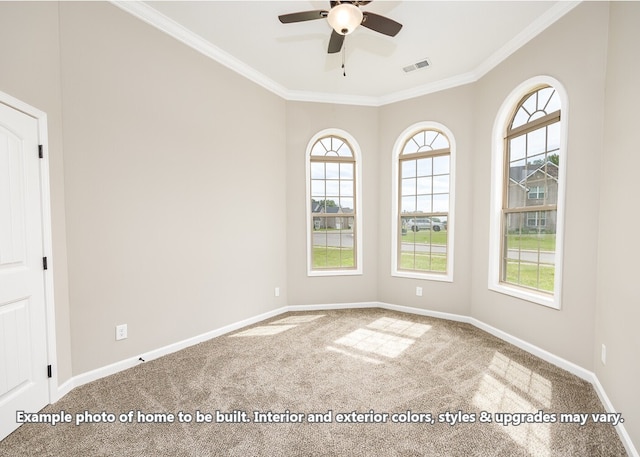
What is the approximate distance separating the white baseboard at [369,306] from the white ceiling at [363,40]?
3059 millimetres

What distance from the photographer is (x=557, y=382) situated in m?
2.37

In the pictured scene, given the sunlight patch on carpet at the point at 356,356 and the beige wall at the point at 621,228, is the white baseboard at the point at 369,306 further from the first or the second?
the sunlight patch on carpet at the point at 356,356

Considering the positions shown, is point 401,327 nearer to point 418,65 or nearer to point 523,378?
point 523,378

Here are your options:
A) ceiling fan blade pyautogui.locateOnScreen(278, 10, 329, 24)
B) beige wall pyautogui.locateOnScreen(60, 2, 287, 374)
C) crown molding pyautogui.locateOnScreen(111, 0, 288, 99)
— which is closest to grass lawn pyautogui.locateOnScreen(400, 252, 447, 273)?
beige wall pyautogui.locateOnScreen(60, 2, 287, 374)

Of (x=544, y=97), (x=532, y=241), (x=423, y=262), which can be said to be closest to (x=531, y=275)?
(x=532, y=241)

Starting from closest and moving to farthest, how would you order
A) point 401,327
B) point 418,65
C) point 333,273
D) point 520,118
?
point 520,118
point 418,65
point 401,327
point 333,273

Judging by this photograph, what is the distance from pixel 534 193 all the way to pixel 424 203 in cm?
137

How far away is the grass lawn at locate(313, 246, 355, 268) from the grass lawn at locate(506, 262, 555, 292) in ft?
6.79

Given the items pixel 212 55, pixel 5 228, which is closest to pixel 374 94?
pixel 212 55

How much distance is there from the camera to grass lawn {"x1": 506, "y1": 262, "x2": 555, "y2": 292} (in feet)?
9.52

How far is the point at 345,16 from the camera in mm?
1850

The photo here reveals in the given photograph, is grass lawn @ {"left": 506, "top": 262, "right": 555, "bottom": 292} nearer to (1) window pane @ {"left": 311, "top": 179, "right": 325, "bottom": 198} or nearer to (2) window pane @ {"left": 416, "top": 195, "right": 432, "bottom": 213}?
(2) window pane @ {"left": 416, "top": 195, "right": 432, "bottom": 213}

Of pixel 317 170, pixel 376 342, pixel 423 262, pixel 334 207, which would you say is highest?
pixel 317 170

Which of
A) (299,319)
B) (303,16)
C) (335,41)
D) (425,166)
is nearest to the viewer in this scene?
(303,16)
